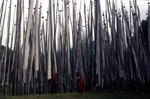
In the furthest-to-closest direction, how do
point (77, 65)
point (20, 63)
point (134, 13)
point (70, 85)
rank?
1. point (134, 13)
2. point (70, 85)
3. point (77, 65)
4. point (20, 63)

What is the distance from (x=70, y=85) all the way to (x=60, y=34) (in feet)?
7.79

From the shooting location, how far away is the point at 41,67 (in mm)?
6551

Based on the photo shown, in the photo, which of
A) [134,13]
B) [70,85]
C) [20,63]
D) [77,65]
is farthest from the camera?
[134,13]

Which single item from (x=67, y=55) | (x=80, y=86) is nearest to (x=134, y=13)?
(x=67, y=55)

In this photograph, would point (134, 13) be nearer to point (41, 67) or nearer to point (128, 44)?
point (128, 44)

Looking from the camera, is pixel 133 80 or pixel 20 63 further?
pixel 133 80

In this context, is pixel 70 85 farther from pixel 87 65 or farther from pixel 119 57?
pixel 119 57

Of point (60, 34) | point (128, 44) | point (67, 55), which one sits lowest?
point (67, 55)

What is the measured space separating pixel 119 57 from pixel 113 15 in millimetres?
1970

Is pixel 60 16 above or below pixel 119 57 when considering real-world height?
above

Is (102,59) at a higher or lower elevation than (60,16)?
lower

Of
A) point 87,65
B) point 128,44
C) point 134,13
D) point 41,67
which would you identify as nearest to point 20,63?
point 41,67

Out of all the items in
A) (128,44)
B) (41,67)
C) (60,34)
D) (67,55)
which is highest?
(60,34)

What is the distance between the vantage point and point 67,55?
21.5 feet
